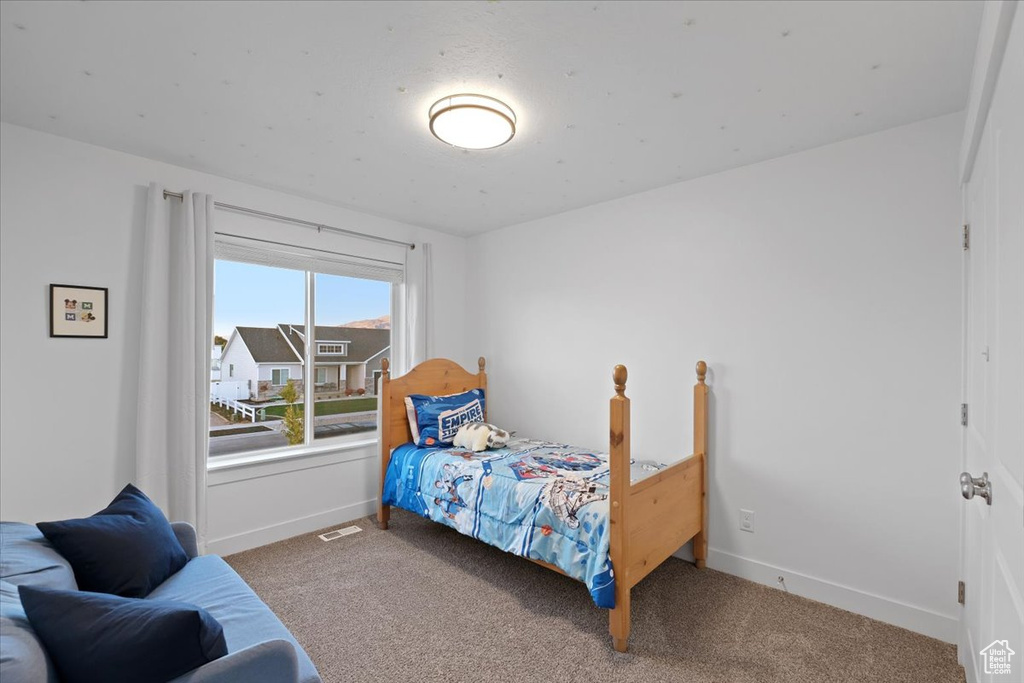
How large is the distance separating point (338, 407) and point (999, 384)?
148 inches

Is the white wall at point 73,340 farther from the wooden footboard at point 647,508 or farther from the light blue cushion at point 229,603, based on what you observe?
the wooden footboard at point 647,508

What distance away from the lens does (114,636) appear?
1104mm

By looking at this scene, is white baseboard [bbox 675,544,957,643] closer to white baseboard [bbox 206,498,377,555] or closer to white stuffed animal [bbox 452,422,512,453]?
white stuffed animal [bbox 452,422,512,453]

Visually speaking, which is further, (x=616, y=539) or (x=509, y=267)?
(x=509, y=267)

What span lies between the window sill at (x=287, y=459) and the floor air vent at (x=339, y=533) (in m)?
0.49

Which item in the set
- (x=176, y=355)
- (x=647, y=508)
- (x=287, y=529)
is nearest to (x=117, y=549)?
(x=176, y=355)

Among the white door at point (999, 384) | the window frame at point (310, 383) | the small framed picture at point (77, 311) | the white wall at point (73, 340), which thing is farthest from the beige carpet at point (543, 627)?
the small framed picture at point (77, 311)

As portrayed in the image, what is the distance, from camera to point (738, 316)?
2826 mm

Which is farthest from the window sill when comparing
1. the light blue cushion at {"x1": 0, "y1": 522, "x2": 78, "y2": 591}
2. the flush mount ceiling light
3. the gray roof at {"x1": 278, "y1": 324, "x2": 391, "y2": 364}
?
the flush mount ceiling light

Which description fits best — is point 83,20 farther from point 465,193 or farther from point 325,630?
point 325,630

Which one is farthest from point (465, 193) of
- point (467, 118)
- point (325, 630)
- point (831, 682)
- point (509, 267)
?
point (831, 682)

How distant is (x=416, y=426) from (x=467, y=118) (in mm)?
2283

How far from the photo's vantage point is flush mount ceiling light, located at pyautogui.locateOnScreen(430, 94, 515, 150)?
2064 mm

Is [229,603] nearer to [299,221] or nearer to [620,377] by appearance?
[620,377]
